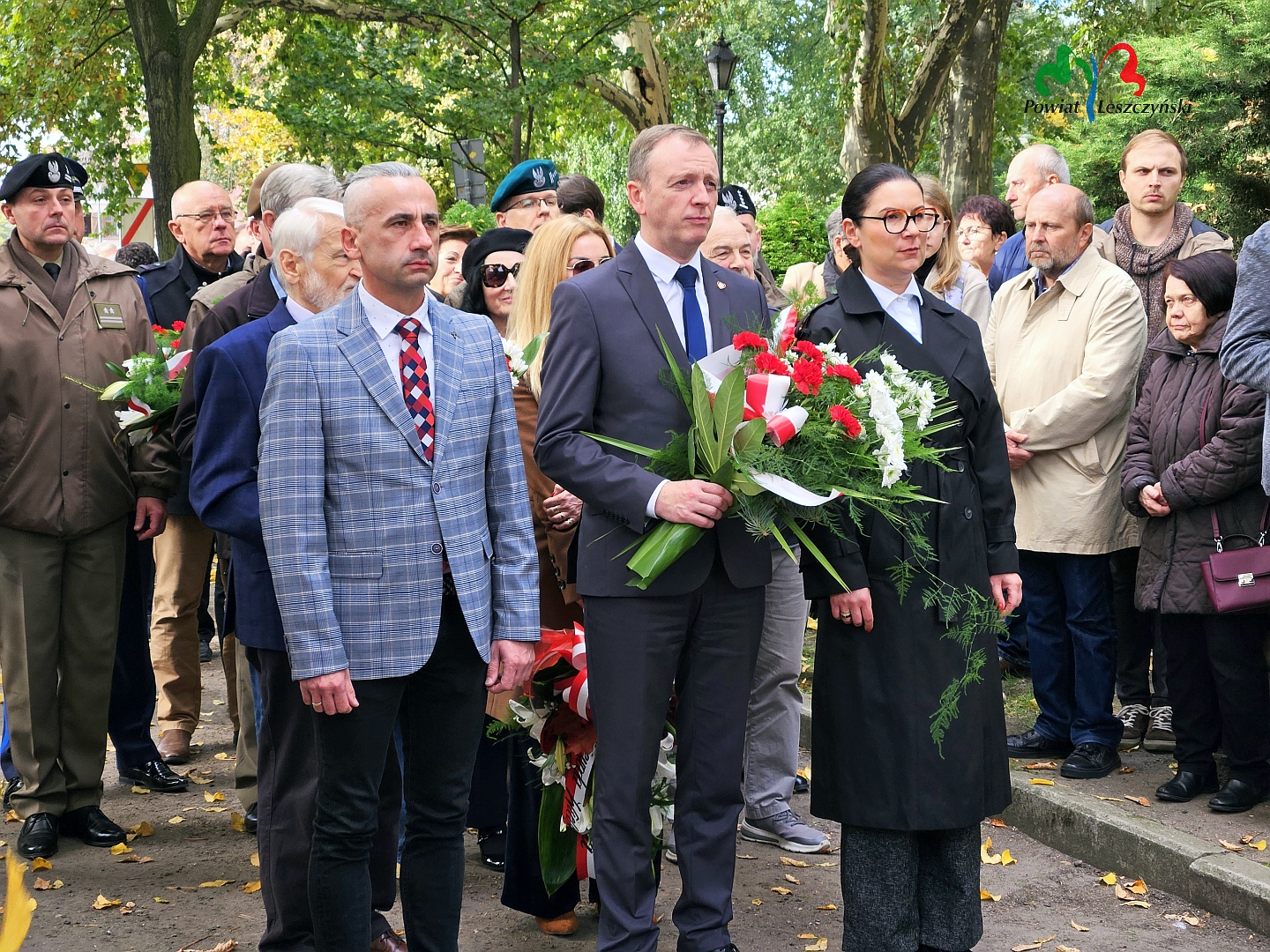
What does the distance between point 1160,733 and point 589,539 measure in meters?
3.54

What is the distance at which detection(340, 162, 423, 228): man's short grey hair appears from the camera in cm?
346

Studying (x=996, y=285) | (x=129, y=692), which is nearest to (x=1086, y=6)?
(x=996, y=285)

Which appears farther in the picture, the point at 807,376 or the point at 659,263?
the point at 659,263

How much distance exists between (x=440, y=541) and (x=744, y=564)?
92 centimetres

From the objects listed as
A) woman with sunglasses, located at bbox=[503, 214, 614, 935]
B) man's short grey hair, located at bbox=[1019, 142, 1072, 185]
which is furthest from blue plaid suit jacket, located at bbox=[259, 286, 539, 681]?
man's short grey hair, located at bbox=[1019, 142, 1072, 185]

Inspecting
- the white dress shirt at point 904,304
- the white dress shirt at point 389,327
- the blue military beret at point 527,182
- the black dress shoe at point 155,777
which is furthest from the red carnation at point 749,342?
the black dress shoe at point 155,777

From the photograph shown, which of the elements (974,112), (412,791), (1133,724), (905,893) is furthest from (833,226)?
(974,112)

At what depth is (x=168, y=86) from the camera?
15.2 meters

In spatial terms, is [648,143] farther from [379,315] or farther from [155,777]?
[155,777]

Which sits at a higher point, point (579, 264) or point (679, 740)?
point (579, 264)

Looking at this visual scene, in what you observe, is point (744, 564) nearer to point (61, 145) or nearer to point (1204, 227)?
point (1204, 227)

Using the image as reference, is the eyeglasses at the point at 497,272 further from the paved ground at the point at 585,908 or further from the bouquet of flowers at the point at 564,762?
the paved ground at the point at 585,908

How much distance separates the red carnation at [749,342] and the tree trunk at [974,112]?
42.6 feet

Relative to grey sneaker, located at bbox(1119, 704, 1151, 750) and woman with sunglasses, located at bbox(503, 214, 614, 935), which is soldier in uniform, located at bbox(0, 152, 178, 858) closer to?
woman with sunglasses, located at bbox(503, 214, 614, 935)
